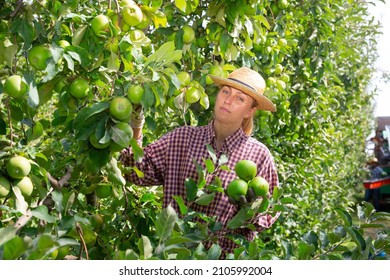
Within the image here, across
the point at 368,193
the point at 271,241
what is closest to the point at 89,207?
the point at 271,241

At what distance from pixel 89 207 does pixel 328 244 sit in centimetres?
89

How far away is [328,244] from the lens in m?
1.53

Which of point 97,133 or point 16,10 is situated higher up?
point 16,10

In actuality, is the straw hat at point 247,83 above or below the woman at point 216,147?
above

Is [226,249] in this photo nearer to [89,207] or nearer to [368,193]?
[89,207]

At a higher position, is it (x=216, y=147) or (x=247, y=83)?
(x=247, y=83)

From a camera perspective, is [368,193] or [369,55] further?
[368,193]

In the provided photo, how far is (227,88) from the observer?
233 centimetres

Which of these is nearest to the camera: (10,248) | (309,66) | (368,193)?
(10,248)

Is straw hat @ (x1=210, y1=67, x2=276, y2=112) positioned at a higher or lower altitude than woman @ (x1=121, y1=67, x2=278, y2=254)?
higher
